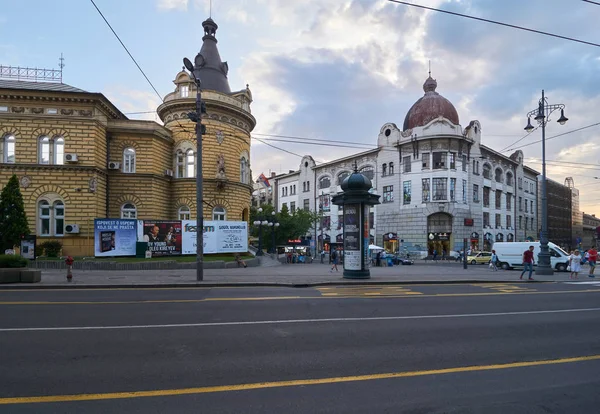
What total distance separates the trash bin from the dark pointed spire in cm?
1647

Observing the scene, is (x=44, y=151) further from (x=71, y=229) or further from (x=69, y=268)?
(x=69, y=268)

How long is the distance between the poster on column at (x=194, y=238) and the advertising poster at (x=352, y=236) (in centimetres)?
1341

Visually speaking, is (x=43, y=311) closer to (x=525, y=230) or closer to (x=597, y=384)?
(x=597, y=384)

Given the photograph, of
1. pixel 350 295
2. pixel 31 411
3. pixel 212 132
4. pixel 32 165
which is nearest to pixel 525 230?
pixel 212 132

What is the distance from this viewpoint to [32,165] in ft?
93.7

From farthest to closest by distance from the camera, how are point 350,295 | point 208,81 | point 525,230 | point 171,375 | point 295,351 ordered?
1. point 525,230
2. point 208,81
3. point 350,295
4. point 295,351
5. point 171,375

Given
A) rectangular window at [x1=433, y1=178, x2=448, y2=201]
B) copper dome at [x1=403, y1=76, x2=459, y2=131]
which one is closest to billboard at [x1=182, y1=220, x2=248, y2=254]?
rectangular window at [x1=433, y1=178, x2=448, y2=201]

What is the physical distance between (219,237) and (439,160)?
32.9 metres

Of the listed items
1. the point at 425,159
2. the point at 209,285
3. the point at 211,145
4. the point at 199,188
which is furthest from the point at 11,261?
the point at 425,159

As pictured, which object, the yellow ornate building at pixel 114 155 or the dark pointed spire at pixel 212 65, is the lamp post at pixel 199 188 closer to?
the yellow ornate building at pixel 114 155

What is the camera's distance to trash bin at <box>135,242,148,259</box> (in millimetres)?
26544

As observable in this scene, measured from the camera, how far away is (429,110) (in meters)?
53.2

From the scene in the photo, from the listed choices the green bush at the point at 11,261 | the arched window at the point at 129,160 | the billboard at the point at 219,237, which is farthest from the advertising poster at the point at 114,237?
the green bush at the point at 11,261

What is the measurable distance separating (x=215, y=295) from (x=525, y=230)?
67.2 meters
